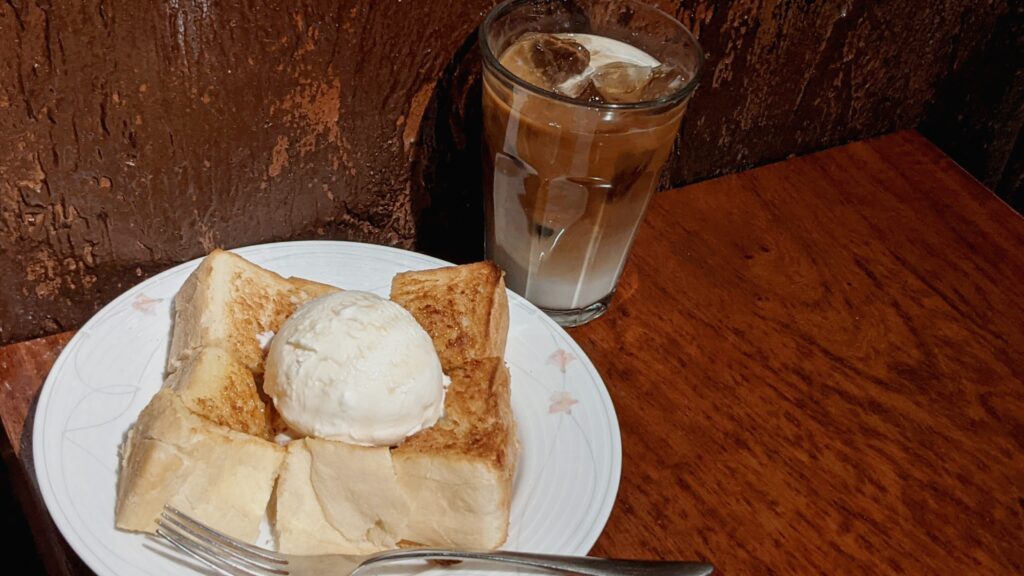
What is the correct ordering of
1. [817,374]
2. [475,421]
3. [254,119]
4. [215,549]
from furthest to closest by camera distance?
[817,374] → [254,119] → [475,421] → [215,549]

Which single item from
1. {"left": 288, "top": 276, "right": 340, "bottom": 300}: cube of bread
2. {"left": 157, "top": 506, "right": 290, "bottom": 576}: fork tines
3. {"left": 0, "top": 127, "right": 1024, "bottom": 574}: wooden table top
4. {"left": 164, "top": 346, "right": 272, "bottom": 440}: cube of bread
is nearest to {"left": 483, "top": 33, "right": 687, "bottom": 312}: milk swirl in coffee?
{"left": 0, "top": 127, "right": 1024, "bottom": 574}: wooden table top

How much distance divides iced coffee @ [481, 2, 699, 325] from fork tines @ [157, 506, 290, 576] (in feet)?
1.47

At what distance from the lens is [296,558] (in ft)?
2.52

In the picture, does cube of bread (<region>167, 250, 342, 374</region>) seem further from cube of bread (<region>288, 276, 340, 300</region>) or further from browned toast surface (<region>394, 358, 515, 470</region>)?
browned toast surface (<region>394, 358, 515, 470</region>)

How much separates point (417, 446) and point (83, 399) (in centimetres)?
29

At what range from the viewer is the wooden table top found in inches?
36.9

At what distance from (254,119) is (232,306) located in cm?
19

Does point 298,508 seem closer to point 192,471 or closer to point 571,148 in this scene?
point 192,471

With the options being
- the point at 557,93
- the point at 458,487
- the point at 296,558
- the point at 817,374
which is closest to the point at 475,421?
the point at 458,487

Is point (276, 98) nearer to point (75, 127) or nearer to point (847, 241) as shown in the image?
point (75, 127)

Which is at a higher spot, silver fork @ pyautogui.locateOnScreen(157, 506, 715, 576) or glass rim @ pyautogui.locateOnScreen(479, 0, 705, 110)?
glass rim @ pyautogui.locateOnScreen(479, 0, 705, 110)

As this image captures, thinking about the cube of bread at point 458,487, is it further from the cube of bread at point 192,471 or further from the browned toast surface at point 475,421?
the cube of bread at point 192,471

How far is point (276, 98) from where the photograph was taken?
0.96m

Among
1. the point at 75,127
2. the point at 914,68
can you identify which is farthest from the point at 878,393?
the point at 75,127
